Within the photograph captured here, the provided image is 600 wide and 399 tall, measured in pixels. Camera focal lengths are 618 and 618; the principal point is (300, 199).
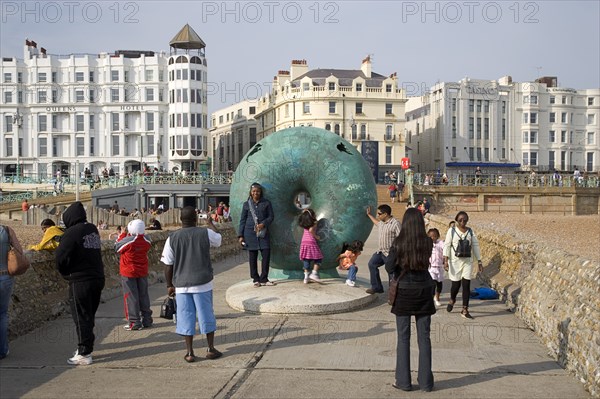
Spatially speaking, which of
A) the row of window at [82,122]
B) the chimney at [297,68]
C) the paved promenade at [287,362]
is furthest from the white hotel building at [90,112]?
the paved promenade at [287,362]

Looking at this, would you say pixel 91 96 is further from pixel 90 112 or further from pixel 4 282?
pixel 4 282

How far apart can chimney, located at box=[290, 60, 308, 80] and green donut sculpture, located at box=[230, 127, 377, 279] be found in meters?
63.3

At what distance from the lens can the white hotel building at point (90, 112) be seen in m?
66.9

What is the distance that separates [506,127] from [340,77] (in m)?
20.3

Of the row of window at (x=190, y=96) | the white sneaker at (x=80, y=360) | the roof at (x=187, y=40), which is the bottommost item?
the white sneaker at (x=80, y=360)

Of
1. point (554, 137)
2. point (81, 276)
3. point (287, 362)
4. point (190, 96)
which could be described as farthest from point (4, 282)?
point (554, 137)

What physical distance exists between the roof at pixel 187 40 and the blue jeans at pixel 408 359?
6075 cm

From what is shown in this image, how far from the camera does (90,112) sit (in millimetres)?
69188

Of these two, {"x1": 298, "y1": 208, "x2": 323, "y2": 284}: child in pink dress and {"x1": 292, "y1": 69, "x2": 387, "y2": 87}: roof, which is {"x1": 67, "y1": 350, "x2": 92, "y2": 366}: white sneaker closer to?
{"x1": 298, "y1": 208, "x2": 323, "y2": 284}: child in pink dress

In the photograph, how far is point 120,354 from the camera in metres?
6.82

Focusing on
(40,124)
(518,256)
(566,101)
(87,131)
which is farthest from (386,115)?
(518,256)

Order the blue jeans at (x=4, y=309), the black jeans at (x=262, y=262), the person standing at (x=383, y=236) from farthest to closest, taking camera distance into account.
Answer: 1. the black jeans at (x=262, y=262)
2. the person standing at (x=383, y=236)
3. the blue jeans at (x=4, y=309)

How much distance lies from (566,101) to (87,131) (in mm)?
56484

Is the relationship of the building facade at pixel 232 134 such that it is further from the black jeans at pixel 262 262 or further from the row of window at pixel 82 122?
the black jeans at pixel 262 262
